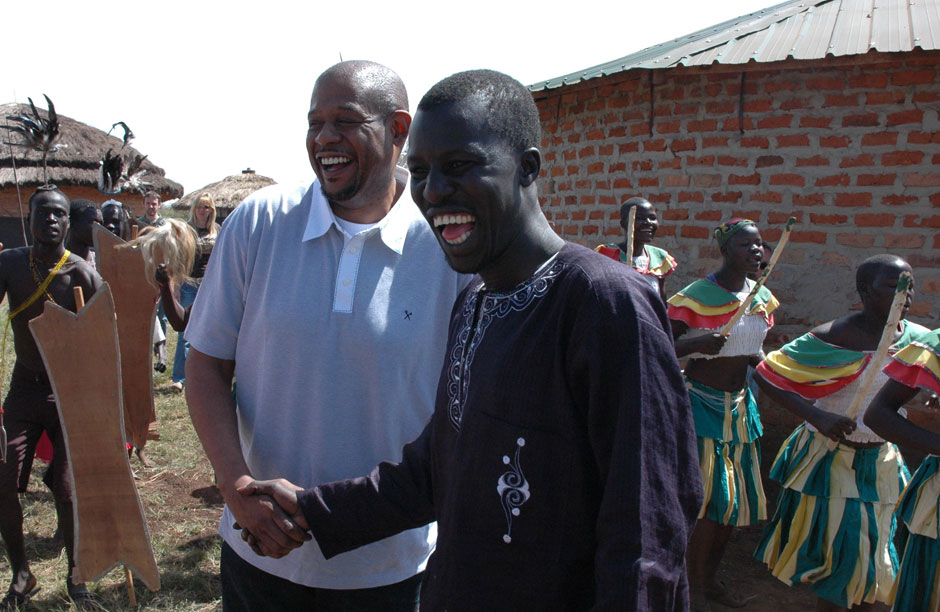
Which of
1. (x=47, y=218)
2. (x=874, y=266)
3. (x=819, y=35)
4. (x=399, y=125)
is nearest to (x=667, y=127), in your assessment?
(x=819, y=35)

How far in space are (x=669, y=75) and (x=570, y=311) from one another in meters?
4.89

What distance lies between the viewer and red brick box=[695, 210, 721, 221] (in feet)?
18.0

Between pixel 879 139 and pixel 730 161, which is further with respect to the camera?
pixel 730 161

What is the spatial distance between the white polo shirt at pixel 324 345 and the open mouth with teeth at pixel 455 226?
0.56 m

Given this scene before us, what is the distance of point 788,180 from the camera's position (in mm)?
5156

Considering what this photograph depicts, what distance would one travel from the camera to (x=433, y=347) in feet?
6.18

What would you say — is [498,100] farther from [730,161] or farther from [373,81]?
[730,161]

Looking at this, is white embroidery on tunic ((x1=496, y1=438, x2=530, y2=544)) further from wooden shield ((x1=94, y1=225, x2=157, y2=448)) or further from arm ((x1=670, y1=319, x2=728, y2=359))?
wooden shield ((x1=94, y1=225, x2=157, y2=448))

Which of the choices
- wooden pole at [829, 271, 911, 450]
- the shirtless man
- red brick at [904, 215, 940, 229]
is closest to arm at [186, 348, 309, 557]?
the shirtless man

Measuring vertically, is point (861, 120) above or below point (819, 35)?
below

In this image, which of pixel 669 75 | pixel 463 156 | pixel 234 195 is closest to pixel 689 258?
pixel 669 75

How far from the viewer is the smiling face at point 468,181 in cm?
127

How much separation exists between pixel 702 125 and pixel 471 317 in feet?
15.2

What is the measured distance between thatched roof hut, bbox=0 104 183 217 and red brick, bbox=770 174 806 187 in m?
18.1
